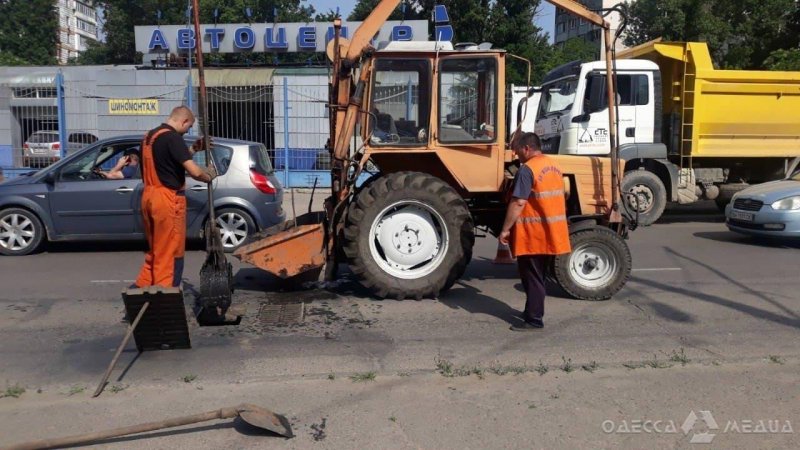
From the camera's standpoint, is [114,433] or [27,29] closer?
[114,433]

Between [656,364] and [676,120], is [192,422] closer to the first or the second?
[656,364]

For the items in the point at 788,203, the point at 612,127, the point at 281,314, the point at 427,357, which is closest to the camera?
the point at 427,357

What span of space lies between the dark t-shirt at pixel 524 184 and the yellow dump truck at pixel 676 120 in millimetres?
6505

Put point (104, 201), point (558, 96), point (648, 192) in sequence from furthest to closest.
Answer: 1. point (558, 96)
2. point (648, 192)
3. point (104, 201)

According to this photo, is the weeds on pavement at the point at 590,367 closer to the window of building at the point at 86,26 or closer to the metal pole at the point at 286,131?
the metal pole at the point at 286,131

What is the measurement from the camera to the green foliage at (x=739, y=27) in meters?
22.1

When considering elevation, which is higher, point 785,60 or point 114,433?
point 785,60

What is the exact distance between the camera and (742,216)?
10781 mm

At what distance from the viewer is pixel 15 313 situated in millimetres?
6770

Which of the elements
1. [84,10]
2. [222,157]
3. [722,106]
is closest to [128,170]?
[222,157]

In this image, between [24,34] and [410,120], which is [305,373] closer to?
[410,120]

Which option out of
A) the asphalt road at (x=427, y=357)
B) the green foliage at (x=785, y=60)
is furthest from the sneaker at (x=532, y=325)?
the green foliage at (x=785, y=60)

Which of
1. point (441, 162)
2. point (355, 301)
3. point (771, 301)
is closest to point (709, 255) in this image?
point (771, 301)

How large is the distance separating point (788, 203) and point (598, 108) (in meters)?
3.31
